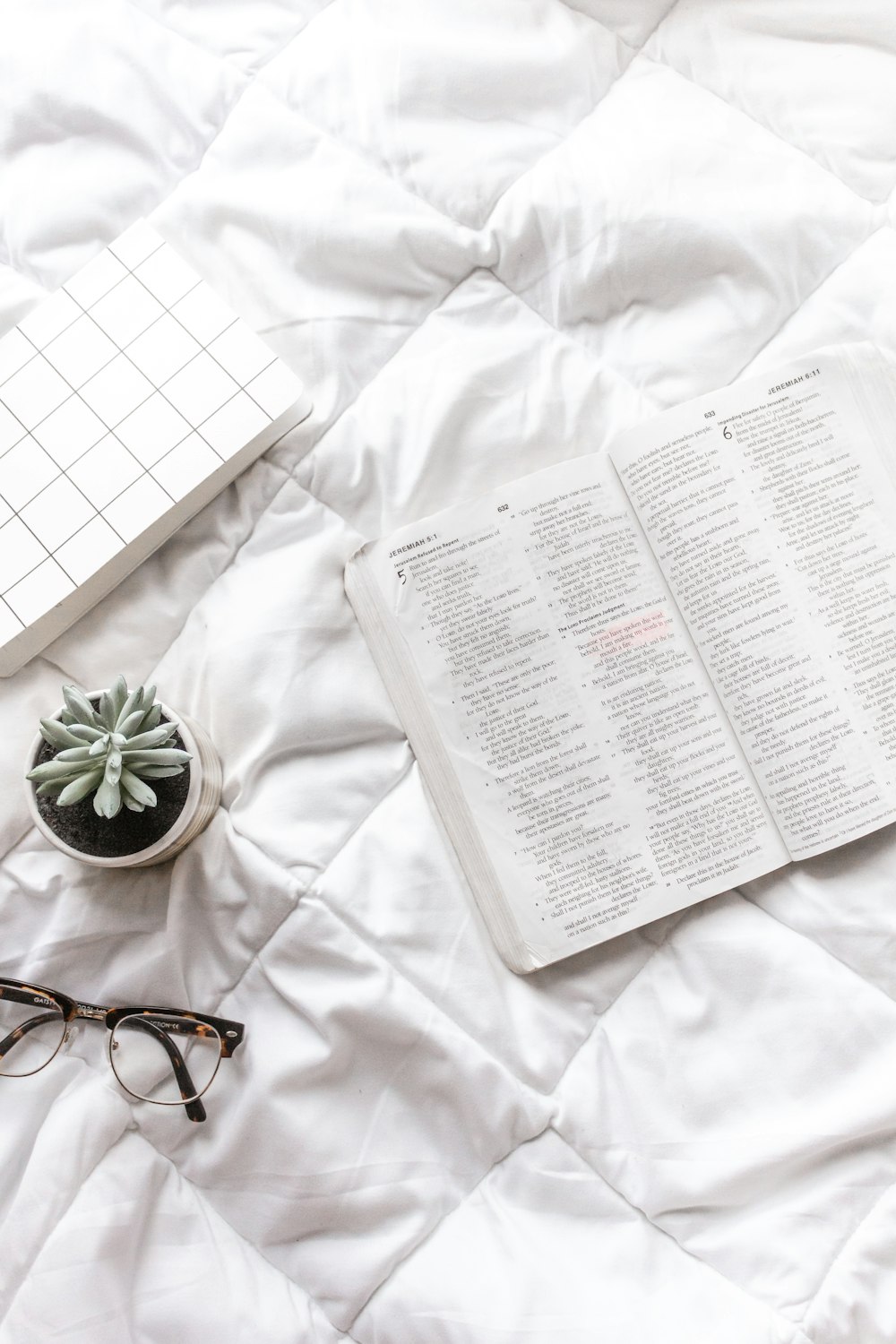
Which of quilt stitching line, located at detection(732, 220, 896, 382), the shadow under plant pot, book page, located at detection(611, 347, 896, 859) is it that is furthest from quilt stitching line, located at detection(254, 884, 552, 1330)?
quilt stitching line, located at detection(732, 220, 896, 382)

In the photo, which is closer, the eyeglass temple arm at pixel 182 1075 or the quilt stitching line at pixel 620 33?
the eyeglass temple arm at pixel 182 1075


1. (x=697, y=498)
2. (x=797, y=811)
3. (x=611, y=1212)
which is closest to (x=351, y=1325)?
(x=611, y=1212)

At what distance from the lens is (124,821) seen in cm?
66

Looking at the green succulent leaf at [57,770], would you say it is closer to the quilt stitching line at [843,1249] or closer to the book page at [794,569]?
the book page at [794,569]

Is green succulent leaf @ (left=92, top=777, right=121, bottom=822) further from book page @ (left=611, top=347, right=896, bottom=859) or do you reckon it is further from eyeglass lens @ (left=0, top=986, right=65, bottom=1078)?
book page @ (left=611, top=347, right=896, bottom=859)

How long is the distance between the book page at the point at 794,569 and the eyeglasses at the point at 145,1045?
1.37 feet

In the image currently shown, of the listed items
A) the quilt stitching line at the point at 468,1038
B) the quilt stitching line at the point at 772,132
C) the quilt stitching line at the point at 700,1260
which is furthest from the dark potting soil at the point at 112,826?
the quilt stitching line at the point at 772,132

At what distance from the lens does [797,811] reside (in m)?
0.71

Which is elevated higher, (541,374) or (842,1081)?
(541,374)

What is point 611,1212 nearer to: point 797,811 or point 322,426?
point 797,811

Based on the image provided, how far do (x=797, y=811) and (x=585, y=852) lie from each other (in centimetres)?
15

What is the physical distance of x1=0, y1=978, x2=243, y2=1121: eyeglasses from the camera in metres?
0.70

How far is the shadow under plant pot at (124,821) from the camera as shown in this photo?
66cm

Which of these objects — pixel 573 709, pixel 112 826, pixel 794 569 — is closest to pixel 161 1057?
pixel 112 826
